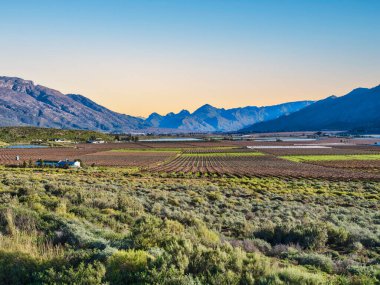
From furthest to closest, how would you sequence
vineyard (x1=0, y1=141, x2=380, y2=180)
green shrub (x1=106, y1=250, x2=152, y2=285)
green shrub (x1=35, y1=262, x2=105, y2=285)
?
vineyard (x1=0, y1=141, x2=380, y2=180) → green shrub (x1=106, y1=250, x2=152, y2=285) → green shrub (x1=35, y1=262, x2=105, y2=285)

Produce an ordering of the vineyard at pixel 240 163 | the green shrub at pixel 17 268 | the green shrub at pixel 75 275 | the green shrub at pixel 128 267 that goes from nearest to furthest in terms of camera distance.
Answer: the green shrub at pixel 75 275
the green shrub at pixel 128 267
the green shrub at pixel 17 268
the vineyard at pixel 240 163

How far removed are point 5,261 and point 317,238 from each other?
9533mm

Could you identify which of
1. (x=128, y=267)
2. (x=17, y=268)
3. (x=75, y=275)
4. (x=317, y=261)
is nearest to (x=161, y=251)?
(x=128, y=267)

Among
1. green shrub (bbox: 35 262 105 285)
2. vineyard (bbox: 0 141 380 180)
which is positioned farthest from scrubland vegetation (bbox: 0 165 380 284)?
vineyard (bbox: 0 141 380 180)

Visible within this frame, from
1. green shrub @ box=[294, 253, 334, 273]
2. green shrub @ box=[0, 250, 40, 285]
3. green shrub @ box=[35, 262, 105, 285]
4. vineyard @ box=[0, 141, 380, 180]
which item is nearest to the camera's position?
green shrub @ box=[35, 262, 105, 285]

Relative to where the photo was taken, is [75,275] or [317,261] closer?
[75,275]

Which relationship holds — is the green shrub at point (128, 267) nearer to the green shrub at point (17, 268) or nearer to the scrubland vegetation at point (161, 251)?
the scrubland vegetation at point (161, 251)

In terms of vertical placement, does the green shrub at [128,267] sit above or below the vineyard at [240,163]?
above

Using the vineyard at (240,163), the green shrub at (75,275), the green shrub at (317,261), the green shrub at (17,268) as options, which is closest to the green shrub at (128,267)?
the green shrub at (75,275)

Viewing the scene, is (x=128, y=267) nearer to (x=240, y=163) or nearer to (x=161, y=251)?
(x=161, y=251)

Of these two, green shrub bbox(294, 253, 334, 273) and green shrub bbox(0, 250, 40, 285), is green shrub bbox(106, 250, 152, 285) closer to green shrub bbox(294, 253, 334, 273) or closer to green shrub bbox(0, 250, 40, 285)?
green shrub bbox(0, 250, 40, 285)

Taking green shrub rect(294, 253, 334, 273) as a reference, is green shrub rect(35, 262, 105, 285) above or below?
above

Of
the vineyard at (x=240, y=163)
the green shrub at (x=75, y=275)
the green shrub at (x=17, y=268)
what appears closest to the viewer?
the green shrub at (x=75, y=275)

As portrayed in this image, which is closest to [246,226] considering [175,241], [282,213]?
[282,213]
